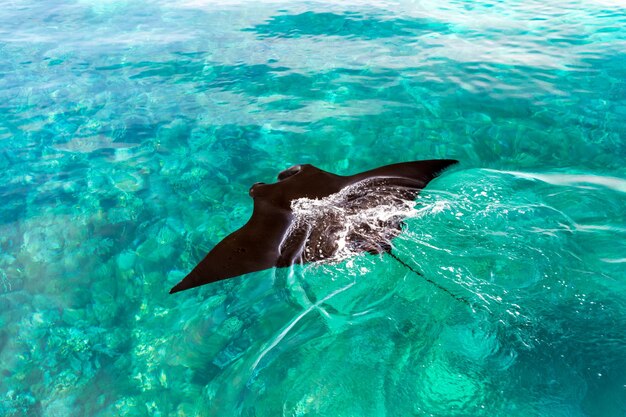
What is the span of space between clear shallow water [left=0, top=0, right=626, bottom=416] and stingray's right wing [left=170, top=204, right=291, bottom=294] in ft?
0.82

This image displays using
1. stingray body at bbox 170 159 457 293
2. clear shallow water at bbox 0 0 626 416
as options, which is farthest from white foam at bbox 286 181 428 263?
clear shallow water at bbox 0 0 626 416

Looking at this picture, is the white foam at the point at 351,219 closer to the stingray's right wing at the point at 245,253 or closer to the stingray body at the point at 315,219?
the stingray body at the point at 315,219

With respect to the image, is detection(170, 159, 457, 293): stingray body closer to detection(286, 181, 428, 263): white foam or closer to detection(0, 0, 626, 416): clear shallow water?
detection(286, 181, 428, 263): white foam

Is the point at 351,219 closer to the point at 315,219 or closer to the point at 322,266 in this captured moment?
the point at 315,219

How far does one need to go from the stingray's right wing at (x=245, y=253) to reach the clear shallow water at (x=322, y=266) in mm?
251

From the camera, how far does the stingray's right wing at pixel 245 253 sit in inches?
146

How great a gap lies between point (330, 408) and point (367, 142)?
4471mm

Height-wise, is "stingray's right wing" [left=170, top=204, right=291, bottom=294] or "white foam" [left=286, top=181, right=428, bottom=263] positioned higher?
"white foam" [left=286, top=181, right=428, bottom=263]

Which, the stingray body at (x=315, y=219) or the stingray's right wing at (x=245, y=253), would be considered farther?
the stingray body at (x=315, y=219)

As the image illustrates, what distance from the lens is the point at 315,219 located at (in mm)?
4379

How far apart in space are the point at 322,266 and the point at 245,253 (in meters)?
0.78

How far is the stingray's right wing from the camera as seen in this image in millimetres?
3709

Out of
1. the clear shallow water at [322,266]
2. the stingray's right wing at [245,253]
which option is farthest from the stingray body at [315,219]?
the clear shallow water at [322,266]

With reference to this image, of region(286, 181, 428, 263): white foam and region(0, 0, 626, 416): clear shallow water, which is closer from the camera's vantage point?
region(0, 0, 626, 416): clear shallow water
